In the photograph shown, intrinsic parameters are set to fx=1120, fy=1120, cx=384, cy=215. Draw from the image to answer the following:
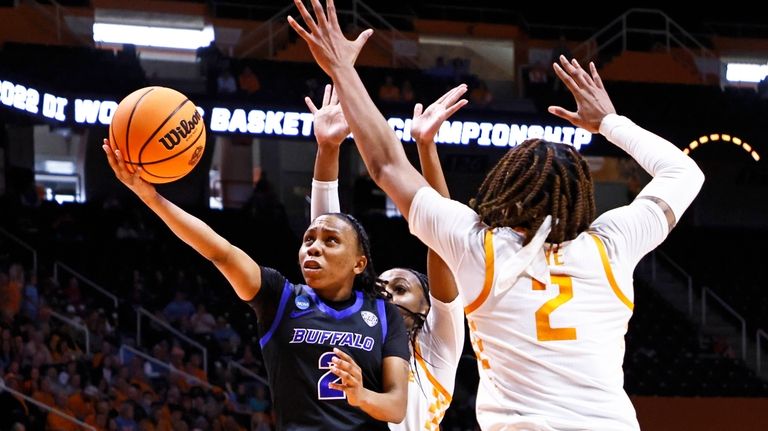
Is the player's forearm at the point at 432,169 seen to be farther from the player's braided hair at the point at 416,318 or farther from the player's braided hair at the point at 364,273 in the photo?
the player's braided hair at the point at 416,318

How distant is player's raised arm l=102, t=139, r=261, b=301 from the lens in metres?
3.44

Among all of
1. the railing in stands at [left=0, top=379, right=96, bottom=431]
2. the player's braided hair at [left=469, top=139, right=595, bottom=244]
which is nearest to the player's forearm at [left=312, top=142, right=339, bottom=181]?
the player's braided hair at [left=469, top=139, right=595, bottom=244]

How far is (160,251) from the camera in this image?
1664cm

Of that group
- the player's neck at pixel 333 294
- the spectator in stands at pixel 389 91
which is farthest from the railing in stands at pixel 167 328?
the player's neck at pixel 333 294

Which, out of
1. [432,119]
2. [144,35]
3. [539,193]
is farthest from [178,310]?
[539,193]

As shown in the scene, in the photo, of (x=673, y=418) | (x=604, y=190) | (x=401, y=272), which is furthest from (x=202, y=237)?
(x=604, y=190)

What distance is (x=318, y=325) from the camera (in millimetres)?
3635

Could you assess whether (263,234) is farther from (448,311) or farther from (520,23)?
(448,311)

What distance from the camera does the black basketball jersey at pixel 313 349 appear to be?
3549 mm

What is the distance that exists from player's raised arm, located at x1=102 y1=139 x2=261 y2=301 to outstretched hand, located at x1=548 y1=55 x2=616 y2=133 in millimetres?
1086

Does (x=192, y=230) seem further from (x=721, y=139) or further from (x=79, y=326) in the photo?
(x=721, y=139)

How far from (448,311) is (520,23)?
58.4 feet

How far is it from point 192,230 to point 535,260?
3.86ft

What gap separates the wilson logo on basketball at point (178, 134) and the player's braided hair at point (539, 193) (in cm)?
133
